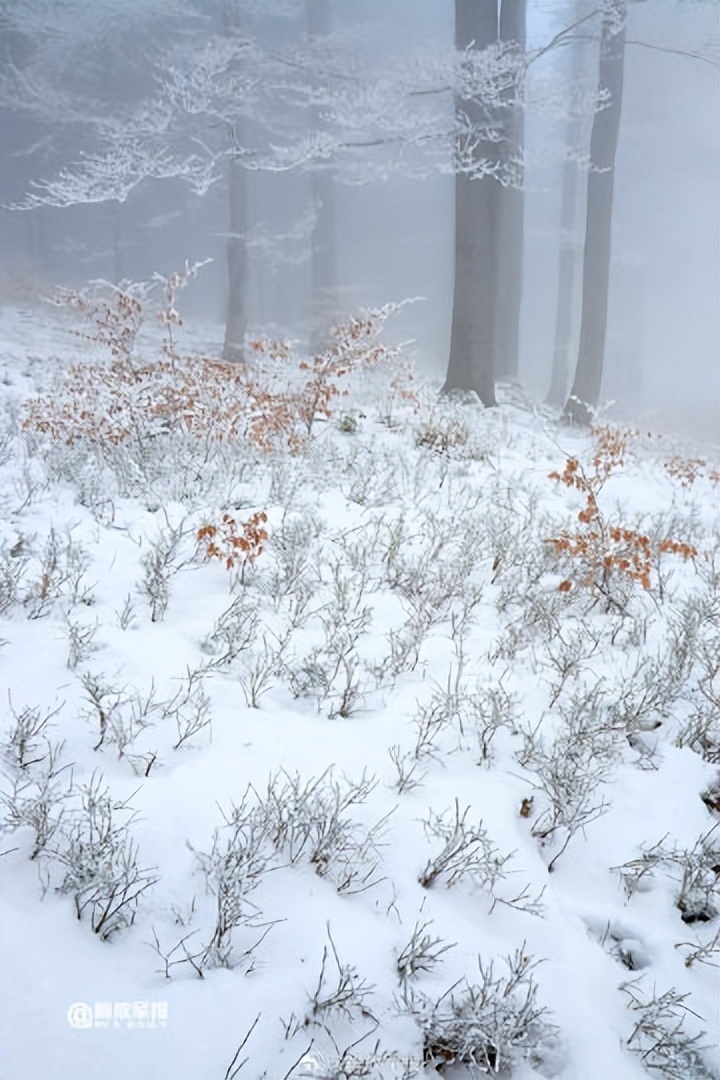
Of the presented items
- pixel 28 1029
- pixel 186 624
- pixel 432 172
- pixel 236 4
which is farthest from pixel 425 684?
pixel 236 4

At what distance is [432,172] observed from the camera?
9.71m

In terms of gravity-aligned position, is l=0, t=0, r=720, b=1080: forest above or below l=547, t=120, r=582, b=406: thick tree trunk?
below

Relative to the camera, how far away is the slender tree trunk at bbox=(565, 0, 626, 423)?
10.8 metres

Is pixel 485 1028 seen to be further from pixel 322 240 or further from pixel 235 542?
pixel 322 240

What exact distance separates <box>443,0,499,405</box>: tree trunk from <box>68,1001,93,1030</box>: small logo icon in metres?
8.90

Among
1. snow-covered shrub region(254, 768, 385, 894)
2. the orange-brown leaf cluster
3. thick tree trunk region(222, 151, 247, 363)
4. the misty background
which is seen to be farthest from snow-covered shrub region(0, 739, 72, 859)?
thick tree trunk region(222, 151, 247, 363)

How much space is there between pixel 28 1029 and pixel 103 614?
1.90m

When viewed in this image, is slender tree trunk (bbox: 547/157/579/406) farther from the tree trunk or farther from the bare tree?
the tree trunk

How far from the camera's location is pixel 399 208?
117 ft

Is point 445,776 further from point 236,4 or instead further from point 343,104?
point 236,4

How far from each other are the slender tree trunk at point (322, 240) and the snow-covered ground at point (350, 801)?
13.1 metres

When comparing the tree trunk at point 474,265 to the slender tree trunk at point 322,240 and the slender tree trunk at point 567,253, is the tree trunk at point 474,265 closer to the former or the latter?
the slender tree trunk at point 322,240

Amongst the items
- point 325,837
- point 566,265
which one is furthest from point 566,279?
point 325,837

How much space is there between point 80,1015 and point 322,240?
17603mm
